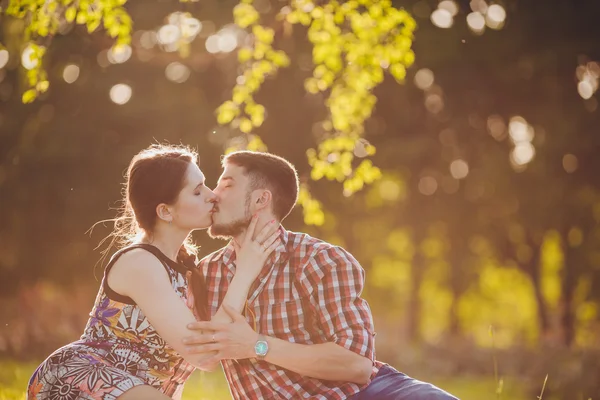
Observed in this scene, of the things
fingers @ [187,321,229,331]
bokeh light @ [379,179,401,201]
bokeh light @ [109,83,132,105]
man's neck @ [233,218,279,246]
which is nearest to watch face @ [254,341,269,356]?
fingers @ [187,321,229,331]

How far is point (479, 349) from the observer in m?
18.7

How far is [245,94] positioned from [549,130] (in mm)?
11565

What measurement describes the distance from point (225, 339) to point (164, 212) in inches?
38.5

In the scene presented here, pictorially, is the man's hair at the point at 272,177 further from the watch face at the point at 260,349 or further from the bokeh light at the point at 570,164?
the bokeh light at the point at 570,164

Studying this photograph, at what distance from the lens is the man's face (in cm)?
496

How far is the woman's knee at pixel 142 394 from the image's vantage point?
4092 millimetres

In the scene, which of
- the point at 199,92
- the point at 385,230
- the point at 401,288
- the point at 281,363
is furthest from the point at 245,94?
the point at 401,288

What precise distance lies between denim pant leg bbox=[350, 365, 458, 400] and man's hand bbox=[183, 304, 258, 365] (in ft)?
2.31

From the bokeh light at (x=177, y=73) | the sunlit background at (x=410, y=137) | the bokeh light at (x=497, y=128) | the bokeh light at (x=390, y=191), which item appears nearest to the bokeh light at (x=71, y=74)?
the sunlit background at (x=410, y=137)

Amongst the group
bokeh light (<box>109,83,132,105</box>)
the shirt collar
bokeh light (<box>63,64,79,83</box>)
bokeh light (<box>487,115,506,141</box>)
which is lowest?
the shirt collar

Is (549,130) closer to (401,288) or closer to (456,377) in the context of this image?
(456,377)

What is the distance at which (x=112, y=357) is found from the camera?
170 inches

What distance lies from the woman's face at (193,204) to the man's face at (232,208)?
60mm

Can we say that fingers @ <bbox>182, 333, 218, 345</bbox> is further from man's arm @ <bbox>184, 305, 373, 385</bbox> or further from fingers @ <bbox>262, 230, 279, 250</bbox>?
Answer: fingers @ <bbox>262, 230, 279, 250</bbox>
